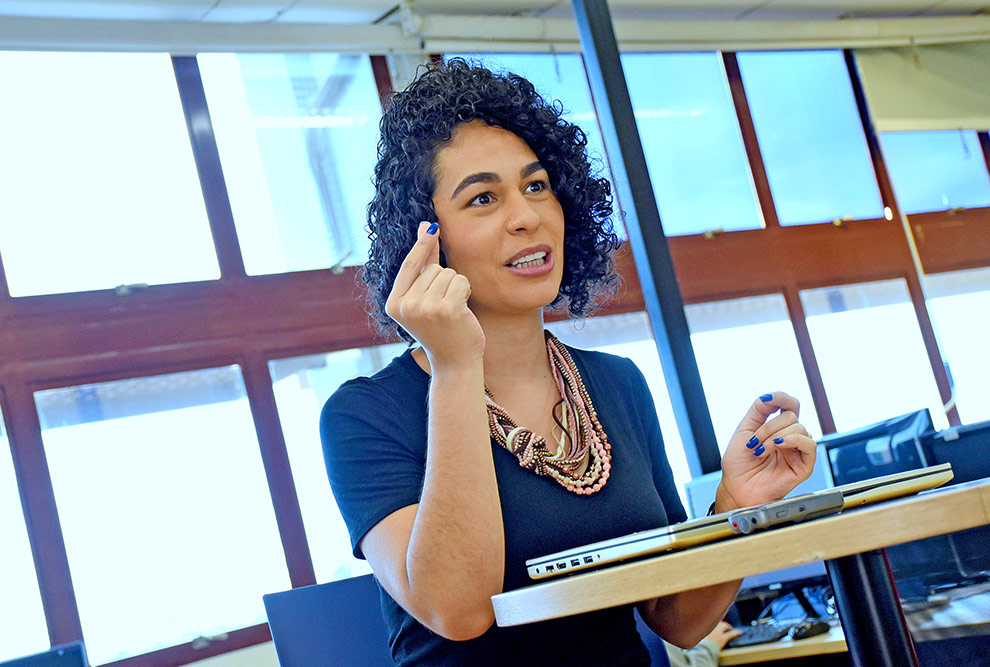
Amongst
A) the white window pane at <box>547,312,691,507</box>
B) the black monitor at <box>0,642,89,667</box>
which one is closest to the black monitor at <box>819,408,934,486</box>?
the black monitor at <box>0,642,89,667</box>

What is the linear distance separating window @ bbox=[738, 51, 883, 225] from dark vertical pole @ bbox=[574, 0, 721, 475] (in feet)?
9.90

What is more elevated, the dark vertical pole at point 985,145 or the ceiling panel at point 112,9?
the ceiling panel at point 112,9

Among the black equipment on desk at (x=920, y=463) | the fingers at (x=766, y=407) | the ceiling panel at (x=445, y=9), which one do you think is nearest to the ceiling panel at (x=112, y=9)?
the ceiling panel at (x=445, y=9)

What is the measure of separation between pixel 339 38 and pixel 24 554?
9.86 ft

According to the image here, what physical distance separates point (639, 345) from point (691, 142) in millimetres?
1518

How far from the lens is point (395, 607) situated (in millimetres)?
1332

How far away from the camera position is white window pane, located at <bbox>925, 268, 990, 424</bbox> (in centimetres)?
718

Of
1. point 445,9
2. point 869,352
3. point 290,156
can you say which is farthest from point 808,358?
point 290,156

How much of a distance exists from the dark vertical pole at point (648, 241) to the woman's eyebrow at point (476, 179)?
2610mm

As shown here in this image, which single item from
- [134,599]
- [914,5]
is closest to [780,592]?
[134,599]

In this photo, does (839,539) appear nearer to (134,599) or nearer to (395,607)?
(395,607)

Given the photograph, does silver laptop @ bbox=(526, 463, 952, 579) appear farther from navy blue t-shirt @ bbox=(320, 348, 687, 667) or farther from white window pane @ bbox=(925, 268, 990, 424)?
white window pane @ bbox=(925, 268, 990, 424)

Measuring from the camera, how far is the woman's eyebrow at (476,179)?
1.49m

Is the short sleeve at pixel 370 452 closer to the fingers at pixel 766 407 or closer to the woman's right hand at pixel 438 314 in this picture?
the woman's right hand at pixel 438 314
